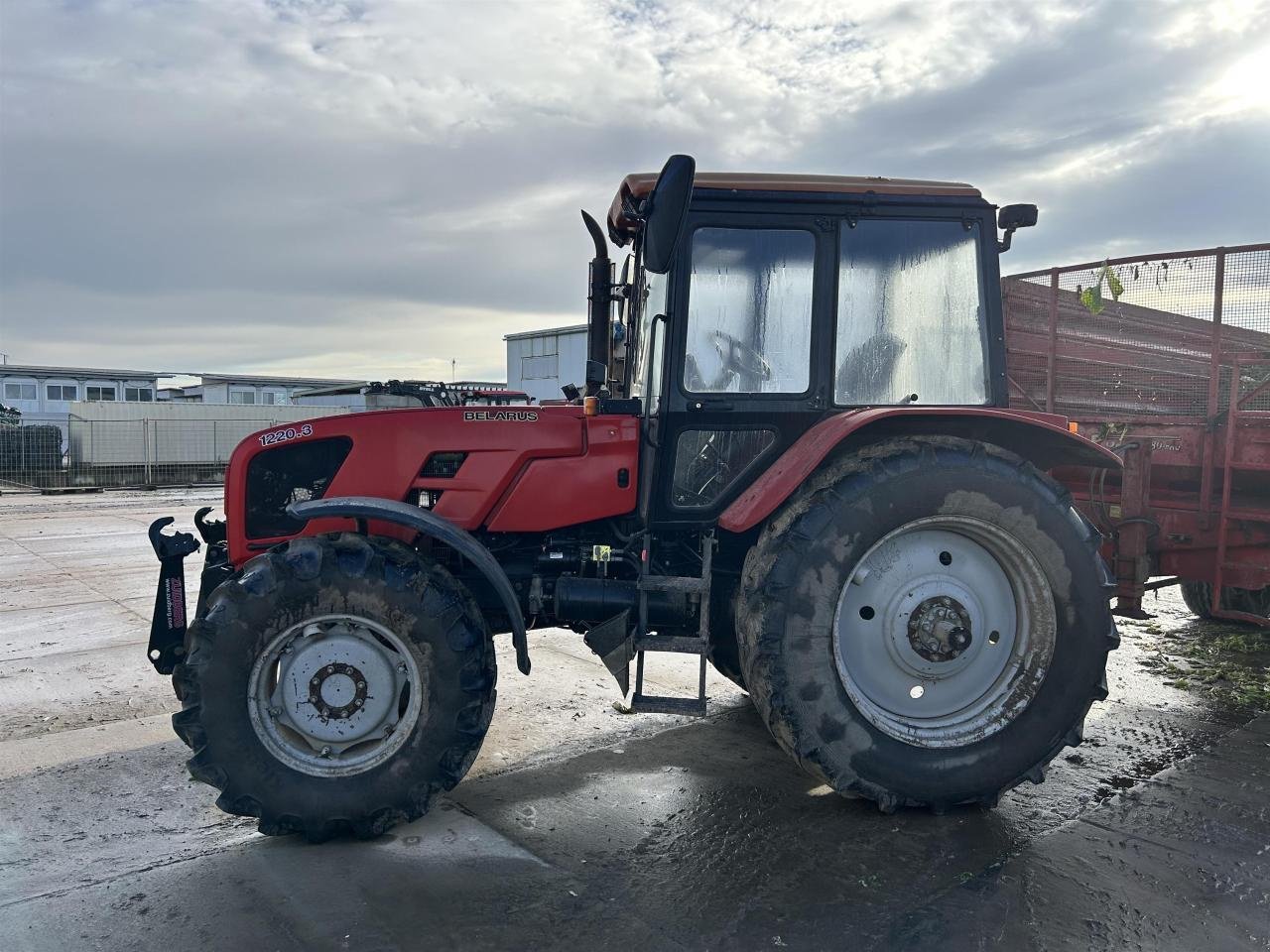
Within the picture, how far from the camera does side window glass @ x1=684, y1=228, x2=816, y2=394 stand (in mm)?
3736

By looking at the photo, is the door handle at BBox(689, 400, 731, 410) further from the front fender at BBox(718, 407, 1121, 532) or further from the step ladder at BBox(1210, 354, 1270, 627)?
the step ladder at BBox(1210, 354, 1270, 627)

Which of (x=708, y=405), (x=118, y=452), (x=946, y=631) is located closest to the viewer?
(x=946, y=631)

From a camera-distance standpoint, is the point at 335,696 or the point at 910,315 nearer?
Result: the point at 335,696

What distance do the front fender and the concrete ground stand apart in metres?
1.24

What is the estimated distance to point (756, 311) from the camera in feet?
12.4

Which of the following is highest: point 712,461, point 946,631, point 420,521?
point 712,461

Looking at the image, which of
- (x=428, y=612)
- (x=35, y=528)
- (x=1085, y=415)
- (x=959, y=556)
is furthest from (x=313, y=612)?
(x=35, y=528)

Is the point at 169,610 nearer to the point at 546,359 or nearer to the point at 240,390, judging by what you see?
the point at 546,359

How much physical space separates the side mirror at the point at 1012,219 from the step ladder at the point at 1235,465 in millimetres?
2501

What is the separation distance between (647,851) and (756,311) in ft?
7.22

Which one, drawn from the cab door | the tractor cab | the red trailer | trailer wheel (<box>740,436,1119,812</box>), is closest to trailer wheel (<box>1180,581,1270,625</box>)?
the red trailer

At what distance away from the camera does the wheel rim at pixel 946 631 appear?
139 inches

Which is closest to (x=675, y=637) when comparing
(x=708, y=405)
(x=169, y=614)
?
(x=708, y=405)

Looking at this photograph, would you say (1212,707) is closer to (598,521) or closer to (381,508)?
(598,521)
